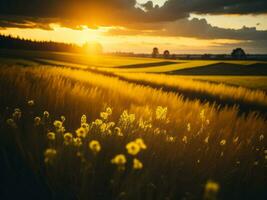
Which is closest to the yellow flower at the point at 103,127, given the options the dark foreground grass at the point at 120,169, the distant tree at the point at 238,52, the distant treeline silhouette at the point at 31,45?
the dark foreground grass at the point at 120,169

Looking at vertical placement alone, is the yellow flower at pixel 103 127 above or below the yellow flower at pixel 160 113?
above

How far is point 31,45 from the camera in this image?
4483 inches

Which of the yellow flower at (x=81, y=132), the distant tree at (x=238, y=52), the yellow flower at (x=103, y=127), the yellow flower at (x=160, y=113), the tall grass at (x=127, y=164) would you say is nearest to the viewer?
the yellow flower at (x=81, y=132)

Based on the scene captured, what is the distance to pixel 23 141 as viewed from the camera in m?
2.62

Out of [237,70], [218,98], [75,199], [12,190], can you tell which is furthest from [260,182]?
[237,70]

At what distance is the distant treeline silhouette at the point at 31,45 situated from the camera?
105688 mm

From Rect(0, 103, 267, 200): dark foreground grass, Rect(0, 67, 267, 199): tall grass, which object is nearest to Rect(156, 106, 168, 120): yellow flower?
Rect(0, 67, 267, 199): tall grass

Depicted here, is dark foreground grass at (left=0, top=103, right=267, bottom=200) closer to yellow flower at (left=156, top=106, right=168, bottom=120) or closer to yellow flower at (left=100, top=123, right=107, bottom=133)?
yellow flower at (left=100, top=123, right=107, bottom=133)

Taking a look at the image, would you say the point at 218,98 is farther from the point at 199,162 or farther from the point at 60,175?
the point at 60,175

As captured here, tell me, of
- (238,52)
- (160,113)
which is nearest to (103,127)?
(160,113)

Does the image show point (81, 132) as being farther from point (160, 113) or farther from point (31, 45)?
point (31, 45)

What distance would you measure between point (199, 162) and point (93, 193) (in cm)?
109

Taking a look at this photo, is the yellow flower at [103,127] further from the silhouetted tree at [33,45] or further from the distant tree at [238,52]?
the distant tree at [238,52]

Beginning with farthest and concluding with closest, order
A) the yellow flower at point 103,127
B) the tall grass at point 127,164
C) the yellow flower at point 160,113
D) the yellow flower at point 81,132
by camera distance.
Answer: the yellow flower at point 160,113 < the yellow flower at point 103,127 < the tall grass at point 127,164 < the yellow flower at point 81,132
